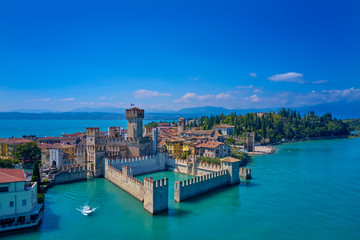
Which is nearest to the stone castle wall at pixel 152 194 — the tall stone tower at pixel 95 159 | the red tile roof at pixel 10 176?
the red tile roof at pixel 10 176

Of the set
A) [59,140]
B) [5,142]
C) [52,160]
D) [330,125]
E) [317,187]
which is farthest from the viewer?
[330,125]

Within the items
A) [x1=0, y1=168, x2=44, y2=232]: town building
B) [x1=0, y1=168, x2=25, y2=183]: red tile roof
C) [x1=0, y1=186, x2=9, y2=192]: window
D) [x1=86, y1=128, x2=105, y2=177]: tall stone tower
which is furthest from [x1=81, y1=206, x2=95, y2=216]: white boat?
[x1=86, y1=128, x2=105, y2=177]: tall stone tower

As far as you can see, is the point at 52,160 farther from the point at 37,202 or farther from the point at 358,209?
the point at 358,209

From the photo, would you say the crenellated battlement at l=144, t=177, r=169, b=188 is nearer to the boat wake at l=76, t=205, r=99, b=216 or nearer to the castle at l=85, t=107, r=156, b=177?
the boat wake at l=76, t=205, r=99, b=216

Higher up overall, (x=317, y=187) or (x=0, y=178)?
(x=0, y=178)

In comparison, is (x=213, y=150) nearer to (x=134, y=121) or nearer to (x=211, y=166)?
(x=211, y=166)

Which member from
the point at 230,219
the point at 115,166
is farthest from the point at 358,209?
the point at 115,166
